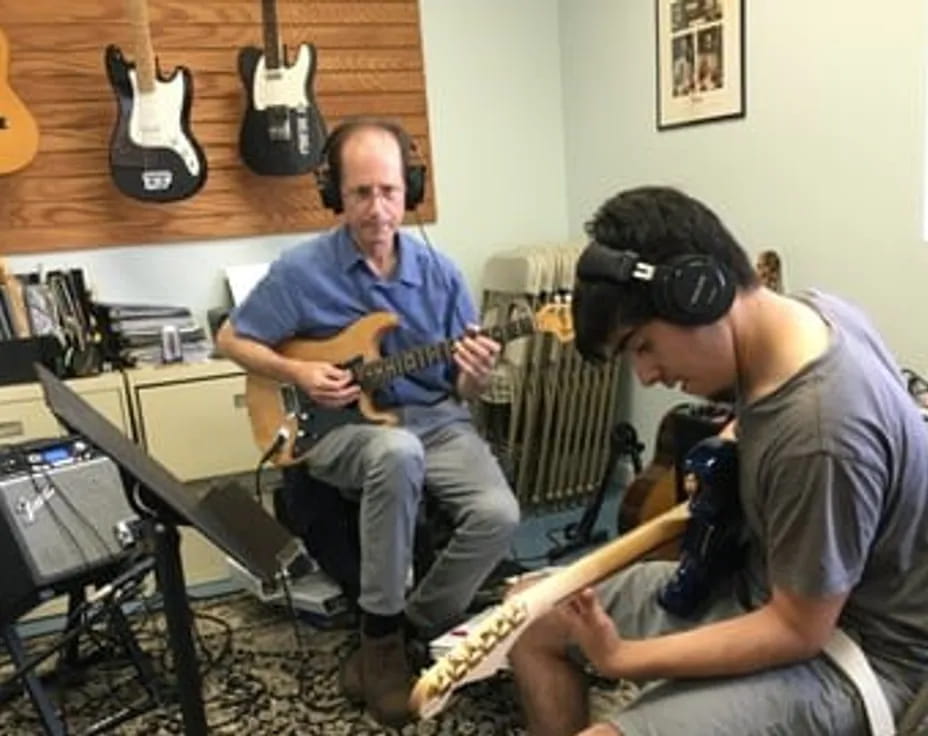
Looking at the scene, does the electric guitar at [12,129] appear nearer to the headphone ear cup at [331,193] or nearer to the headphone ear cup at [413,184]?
the headphone ear cup at [331,193]

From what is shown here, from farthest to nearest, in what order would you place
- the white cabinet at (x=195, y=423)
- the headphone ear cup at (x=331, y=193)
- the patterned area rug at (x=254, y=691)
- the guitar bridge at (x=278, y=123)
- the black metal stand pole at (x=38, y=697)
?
1. the guitar bridge at (x=278, y=123)
2. the white cabinet at (x=195, y=423)
3. the headphone ear cup at (x=331, y=193)
4. the patterned area rug at (x=254, y=691)
5. the black metal stand pole at (x=38, y=697)

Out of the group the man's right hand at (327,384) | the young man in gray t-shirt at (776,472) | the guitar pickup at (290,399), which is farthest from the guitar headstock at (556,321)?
the young man in gray t-shirt at (776,472)

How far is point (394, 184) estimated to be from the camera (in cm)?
221

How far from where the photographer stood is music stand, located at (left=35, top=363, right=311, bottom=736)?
3.78ft

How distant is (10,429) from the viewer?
260 cm

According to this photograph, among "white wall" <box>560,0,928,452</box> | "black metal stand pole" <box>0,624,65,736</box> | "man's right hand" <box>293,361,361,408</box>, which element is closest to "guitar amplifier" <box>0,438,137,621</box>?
"black metal stand pole" <box>0,624,65,736</box>

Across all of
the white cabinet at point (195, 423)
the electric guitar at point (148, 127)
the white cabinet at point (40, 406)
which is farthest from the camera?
the electric guitar at point (148, 127)

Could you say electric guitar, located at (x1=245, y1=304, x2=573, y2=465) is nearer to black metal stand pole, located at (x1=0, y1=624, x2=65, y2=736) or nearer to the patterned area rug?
the patterned area rug

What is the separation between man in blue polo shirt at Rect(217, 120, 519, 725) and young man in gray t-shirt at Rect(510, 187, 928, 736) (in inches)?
34.4

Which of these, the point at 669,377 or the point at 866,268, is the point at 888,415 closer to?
the point at 669,377

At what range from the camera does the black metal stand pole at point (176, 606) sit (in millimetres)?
1233

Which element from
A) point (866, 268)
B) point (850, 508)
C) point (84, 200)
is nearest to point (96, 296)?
point (84, 200)

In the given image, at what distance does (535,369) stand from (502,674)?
4.30ft

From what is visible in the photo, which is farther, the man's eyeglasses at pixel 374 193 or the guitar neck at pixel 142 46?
the guitar neck at pixel 142 46
